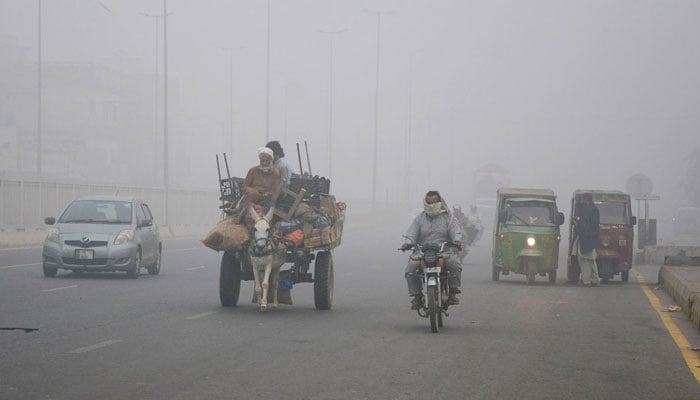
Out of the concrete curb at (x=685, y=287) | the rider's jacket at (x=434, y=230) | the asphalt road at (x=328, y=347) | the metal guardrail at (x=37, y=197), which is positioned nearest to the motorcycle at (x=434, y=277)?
the rider's jacket at (x=434, y=230)

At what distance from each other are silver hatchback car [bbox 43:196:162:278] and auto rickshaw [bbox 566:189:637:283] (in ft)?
31.0

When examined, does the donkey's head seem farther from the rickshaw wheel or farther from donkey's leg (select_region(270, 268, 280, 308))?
the rickshaw wheel

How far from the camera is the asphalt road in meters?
10.4

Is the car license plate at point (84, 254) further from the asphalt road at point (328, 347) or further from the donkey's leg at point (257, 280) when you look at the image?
the donkey's leg at point (257, 280)

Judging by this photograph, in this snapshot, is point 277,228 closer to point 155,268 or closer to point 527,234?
point 155,268

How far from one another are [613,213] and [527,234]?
11.2ft

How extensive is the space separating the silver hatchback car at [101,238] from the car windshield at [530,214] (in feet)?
26.3

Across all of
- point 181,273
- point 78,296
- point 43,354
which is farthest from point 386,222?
point 43,354

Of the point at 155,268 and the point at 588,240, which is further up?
the point at 588,240

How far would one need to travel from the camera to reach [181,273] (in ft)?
91.4

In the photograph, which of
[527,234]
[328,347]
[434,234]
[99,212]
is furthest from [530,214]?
[328,347]

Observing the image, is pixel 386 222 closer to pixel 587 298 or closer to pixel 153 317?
pixel 587 298

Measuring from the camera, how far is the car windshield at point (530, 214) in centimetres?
2755

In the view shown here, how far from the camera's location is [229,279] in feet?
59.2
